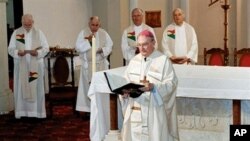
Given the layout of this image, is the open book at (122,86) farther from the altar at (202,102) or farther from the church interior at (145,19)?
the church interior at (145,19)

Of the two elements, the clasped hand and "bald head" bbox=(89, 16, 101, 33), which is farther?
the clasped hand

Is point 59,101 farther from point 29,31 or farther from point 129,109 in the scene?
point 129,109

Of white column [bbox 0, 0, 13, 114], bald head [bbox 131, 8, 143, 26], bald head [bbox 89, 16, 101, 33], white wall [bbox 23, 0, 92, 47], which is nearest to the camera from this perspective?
bald head [bbox 89, 16, 101, 33]

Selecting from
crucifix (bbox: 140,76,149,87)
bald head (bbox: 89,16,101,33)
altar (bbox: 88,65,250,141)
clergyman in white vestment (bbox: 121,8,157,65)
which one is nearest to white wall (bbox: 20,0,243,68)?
clergyman in white vestment (bbox: 121,8,157,65)

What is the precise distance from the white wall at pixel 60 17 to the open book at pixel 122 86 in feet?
20.7

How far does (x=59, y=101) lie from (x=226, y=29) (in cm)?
414

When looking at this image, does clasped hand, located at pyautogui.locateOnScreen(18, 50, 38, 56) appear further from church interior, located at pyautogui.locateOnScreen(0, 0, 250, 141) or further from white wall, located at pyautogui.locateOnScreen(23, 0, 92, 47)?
white wall, located at pyautogui.locateOnScreen(23, 0, 92, 47)

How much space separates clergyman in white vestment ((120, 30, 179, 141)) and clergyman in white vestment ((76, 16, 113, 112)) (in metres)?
3.68

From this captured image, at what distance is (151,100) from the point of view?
543cm

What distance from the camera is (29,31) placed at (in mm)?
9633

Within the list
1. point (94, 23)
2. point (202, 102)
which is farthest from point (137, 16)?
point (202, 102)

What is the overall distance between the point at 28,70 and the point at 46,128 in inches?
50.8

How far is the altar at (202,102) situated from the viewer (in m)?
5.95

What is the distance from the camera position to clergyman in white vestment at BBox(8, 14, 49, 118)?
952 cm
